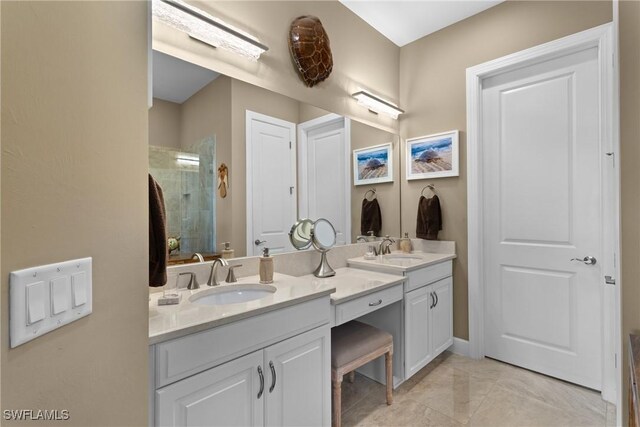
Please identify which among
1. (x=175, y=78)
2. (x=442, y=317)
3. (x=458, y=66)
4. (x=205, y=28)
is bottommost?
(x=442, y=317)

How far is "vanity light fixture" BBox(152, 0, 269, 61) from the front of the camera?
140 cm

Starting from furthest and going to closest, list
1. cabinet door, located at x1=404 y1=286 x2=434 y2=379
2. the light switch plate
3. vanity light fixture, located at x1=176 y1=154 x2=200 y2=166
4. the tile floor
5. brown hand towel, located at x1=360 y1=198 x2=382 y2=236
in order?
brown hand towel, located at x1=360 y1=198 x2=382 y2=236 < cabinet door, located at x1=404 y1=286 x2=434 y2=379 < the tile floor < vanity light fixture, located at x1=176 y1=154 x2=200 y2=166 < the light switch plate

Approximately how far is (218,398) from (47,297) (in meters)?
0.76

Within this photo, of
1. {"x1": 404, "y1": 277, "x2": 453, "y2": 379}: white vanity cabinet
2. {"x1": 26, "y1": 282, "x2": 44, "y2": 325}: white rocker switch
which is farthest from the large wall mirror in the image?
{"x1": 26, "y1": 282, "x2": 44, "y2": 325}: white rocker switch

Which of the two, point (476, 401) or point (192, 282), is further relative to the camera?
point (476, 401)

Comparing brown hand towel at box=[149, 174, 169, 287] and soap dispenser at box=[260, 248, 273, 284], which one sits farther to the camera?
soap dispenser at box=[260, 248, 273, 284]

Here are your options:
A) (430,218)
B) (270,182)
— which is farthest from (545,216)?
(270,182)

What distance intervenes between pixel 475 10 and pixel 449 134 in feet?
3.18

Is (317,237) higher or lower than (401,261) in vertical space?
higher

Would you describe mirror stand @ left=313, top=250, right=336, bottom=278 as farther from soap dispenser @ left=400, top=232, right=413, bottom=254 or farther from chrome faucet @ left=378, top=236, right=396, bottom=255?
soap dispenser @ left=400, top=232, right=413, bottom=254

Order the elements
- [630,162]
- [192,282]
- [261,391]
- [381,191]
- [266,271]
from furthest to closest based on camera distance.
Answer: [381,191] → [266,271] → [192,282] → [630,162] → [261,391]

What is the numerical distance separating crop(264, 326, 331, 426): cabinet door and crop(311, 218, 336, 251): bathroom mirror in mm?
585

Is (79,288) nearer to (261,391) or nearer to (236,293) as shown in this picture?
(261,391)

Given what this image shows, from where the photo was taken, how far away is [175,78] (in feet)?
4.93
